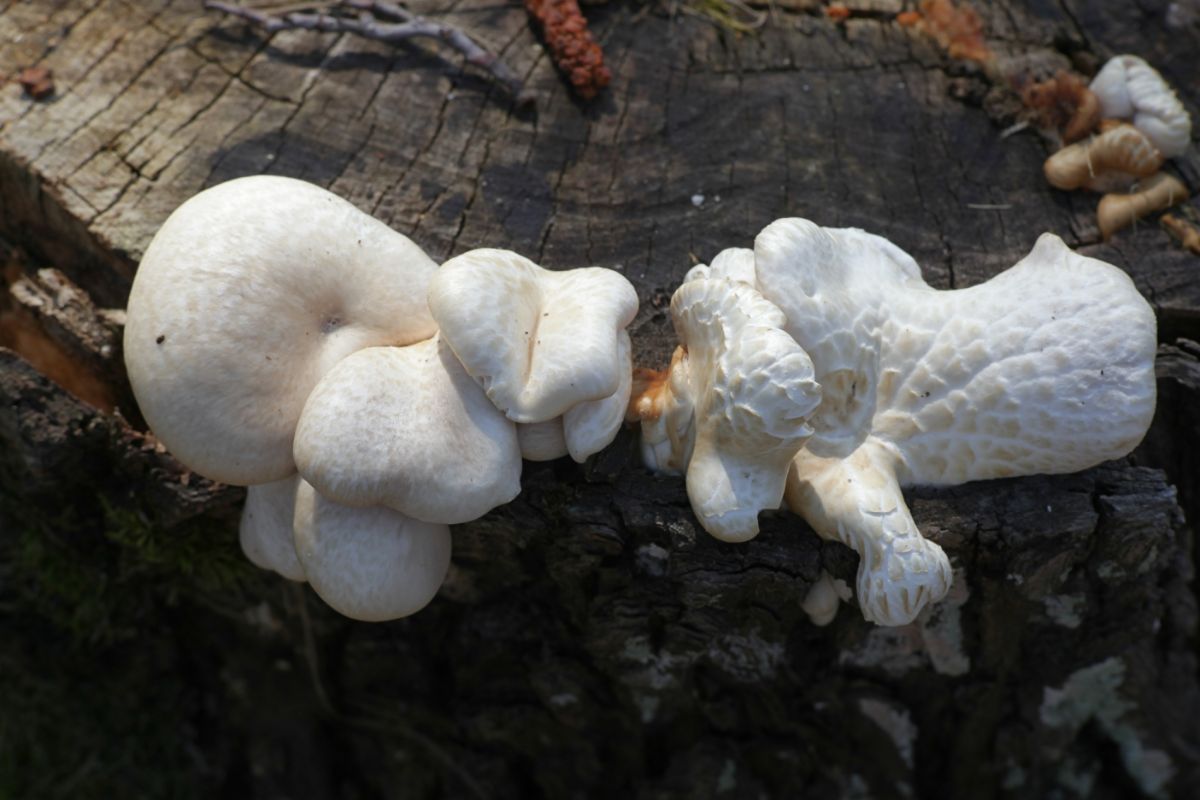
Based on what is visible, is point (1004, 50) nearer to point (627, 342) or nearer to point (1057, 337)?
point (1057, 337)

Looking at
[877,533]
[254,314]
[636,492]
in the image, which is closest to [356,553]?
[254,314]

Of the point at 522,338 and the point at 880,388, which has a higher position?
the point at 522,338

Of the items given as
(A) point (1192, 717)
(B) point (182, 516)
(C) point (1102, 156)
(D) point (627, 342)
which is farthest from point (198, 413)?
(A) point (1192, 717)

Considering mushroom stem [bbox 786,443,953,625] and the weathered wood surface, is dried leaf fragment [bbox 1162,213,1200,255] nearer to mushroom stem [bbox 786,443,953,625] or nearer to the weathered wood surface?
the weathered wood surface

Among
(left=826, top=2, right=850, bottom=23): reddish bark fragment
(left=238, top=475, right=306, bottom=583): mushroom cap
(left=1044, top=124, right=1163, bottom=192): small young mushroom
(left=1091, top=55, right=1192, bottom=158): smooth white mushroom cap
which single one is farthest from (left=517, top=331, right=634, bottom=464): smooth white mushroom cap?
(left=1091, top=55, right=1192, bottom=158): smooth white mushroom cap

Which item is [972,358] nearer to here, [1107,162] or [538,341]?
[538,341]
